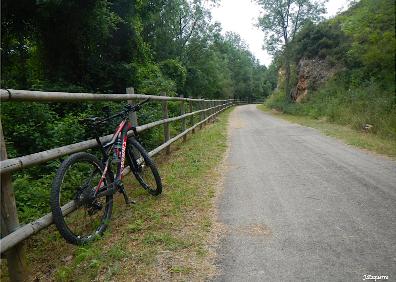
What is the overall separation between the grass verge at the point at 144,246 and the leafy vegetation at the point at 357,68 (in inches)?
286

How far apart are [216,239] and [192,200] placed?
47.0 inches

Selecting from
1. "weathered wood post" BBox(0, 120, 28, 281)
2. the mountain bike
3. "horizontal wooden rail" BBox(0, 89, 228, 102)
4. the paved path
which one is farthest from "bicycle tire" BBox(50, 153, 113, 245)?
the paved path

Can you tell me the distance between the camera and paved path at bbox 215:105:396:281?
2635 mm

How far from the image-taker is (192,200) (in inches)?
172

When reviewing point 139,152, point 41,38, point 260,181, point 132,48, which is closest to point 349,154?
point 260,181

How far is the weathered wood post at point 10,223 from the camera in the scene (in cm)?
239

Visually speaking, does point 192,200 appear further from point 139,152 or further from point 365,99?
point 365,99

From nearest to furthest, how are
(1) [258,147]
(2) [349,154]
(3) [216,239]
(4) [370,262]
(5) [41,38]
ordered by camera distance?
1. (4) [370,262]
2. (3) [216,239]
3. (2) [349,154]
4. (1) [258,147]
5. (5) [41,38]

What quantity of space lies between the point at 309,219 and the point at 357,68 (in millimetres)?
20159

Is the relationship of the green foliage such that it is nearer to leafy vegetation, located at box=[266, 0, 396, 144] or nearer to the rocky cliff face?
leafy vegetation, located at box=[266, 0, 396, 144]

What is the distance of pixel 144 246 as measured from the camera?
10.3 feet

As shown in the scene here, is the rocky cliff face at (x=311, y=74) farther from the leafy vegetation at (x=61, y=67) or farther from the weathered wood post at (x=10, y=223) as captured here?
the weathered wood post at (x=10, y=223)

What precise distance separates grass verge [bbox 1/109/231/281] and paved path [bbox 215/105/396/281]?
240mm

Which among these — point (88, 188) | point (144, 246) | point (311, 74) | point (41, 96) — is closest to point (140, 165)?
point (88, 188)
